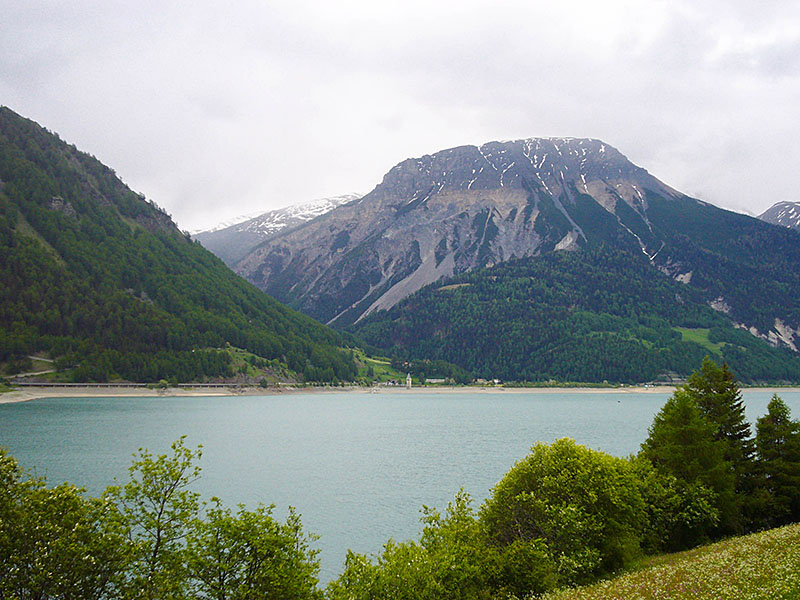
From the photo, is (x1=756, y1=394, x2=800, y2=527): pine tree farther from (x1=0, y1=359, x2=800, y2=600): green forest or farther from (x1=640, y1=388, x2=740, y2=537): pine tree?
(x1=640, y1=388, x2=740, y2=537): pine tree

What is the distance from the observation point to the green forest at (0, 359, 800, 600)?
1852 cm

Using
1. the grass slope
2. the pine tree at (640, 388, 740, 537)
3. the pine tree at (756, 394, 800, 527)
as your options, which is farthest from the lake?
the pine tree at (756, 394, 800, 527)

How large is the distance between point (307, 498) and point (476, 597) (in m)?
32.4

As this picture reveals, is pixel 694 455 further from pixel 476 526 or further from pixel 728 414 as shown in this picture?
pixel 476 526

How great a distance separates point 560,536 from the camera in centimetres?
2669

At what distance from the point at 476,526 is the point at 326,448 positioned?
2403 inches

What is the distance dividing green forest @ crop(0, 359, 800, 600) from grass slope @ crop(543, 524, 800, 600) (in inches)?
163

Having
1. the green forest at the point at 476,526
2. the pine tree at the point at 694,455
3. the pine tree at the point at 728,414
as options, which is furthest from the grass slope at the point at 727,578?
the pine tree at the point at 728,414

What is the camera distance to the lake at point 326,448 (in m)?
49.2

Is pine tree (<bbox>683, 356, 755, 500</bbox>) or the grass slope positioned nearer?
the grass slope

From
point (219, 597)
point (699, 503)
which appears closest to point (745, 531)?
point (699, 503)

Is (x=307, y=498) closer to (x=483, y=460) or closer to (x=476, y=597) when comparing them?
(x=483, y=460)

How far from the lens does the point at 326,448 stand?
279 feet

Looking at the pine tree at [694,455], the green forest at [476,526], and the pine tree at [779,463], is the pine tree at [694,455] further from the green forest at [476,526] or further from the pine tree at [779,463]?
the pine tree at [779,463]
